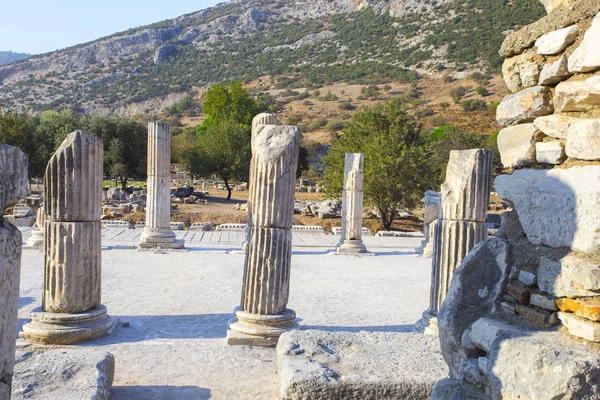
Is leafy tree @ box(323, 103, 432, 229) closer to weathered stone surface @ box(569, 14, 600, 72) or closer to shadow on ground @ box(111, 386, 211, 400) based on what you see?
shadow on ground @ box(111, 386, 211, 400)

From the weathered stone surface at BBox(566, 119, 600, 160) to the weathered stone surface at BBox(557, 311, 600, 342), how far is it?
2.73 feet

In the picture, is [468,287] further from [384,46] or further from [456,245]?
[384,46]

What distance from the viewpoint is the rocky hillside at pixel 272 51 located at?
63938mm

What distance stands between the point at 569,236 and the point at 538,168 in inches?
22.1

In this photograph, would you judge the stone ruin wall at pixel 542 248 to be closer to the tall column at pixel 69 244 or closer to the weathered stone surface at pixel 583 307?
the weathered stone surface at pixel 583 307

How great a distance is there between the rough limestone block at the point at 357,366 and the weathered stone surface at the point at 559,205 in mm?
1621

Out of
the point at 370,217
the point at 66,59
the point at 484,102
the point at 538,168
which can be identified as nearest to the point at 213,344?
the point at 538,168

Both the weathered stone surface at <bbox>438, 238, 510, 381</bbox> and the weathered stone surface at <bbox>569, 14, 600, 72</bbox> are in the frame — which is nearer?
the weathered stone surface at <bbox>569, 14, 600, 72</bbox>

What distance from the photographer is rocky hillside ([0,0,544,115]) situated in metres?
63.9

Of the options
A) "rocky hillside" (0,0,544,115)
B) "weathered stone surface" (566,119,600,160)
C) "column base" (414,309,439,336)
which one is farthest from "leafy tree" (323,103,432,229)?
"rocky hillside" (0,0,544,115)

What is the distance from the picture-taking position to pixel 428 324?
6555 mm

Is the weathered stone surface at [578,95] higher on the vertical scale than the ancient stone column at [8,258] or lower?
higher

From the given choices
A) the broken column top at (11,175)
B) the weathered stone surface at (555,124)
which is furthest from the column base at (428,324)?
the broken column top at (11,175)

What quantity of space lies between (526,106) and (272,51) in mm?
83127
